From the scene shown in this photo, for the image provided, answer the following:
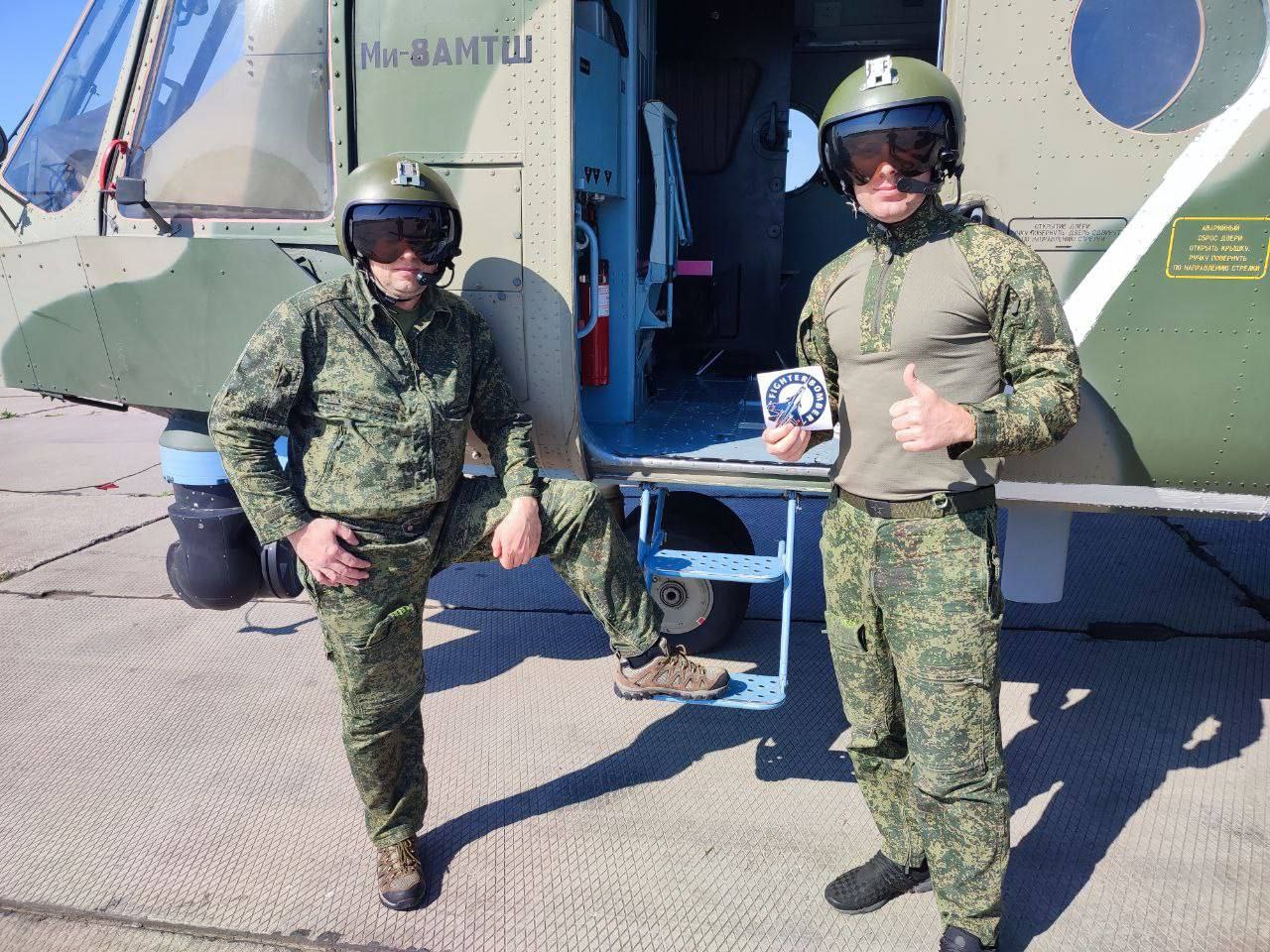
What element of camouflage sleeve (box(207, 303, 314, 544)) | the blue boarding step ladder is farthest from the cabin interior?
camouflage sleeve (box(207, 303, 314, 544))

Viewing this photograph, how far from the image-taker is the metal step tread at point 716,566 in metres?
3.08

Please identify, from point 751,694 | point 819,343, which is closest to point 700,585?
point 751,694

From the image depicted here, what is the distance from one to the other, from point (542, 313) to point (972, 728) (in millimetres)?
1809

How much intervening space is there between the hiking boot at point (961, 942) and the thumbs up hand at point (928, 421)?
121cm

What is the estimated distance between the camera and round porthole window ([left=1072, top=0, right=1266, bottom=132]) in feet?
8.23

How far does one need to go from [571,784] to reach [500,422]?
1.25 metres

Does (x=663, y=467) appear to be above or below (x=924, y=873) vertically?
above

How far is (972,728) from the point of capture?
2.03 meters

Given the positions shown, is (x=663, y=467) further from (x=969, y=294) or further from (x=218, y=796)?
(x=218, y=796)

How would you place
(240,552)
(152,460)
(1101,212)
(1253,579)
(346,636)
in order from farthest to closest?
1. (152,460)
2. (1253,579)
3. (240,552)
4. (1101,212)
5. (346,636)

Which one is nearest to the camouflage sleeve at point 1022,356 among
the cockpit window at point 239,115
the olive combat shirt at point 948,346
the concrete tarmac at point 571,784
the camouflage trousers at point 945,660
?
the olive combat shirt at point 948,346

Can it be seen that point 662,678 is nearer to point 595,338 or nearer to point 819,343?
point 819,343

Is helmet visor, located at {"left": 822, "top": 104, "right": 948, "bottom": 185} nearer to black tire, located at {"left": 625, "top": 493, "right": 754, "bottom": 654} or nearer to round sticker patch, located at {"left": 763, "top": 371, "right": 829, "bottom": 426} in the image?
round sticker patch, located at {"left": 763, "top": 371, "right": 829, "bottom": 426}

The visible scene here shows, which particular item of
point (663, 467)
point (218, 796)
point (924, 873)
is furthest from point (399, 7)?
point (924, 873)
